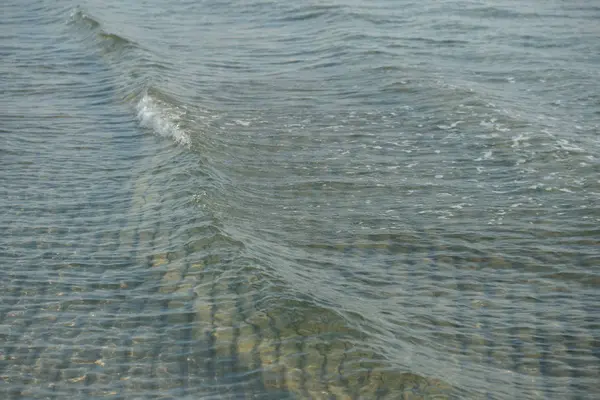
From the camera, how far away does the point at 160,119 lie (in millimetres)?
12227

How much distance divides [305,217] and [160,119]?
369 cm

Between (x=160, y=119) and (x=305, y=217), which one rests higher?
(x=160, y=119)

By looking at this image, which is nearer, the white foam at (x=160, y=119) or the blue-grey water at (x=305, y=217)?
the blue-grey water at (x=305, y=217)

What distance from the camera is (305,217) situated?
30.5 feet

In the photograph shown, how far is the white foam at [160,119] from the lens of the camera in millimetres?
11672

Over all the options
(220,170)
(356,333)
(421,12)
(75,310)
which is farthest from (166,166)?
(421,12)

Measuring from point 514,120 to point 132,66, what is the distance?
6592 mm

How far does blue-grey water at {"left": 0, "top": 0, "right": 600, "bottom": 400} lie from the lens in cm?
674

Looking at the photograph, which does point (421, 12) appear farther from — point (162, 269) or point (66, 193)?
point (162, 269)

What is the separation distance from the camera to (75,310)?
24.7 feet

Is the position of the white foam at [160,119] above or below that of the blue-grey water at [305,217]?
above

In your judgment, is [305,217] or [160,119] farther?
[160,119]

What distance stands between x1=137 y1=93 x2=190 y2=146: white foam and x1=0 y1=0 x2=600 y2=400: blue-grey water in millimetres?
69

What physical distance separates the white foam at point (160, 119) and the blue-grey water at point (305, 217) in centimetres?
7
